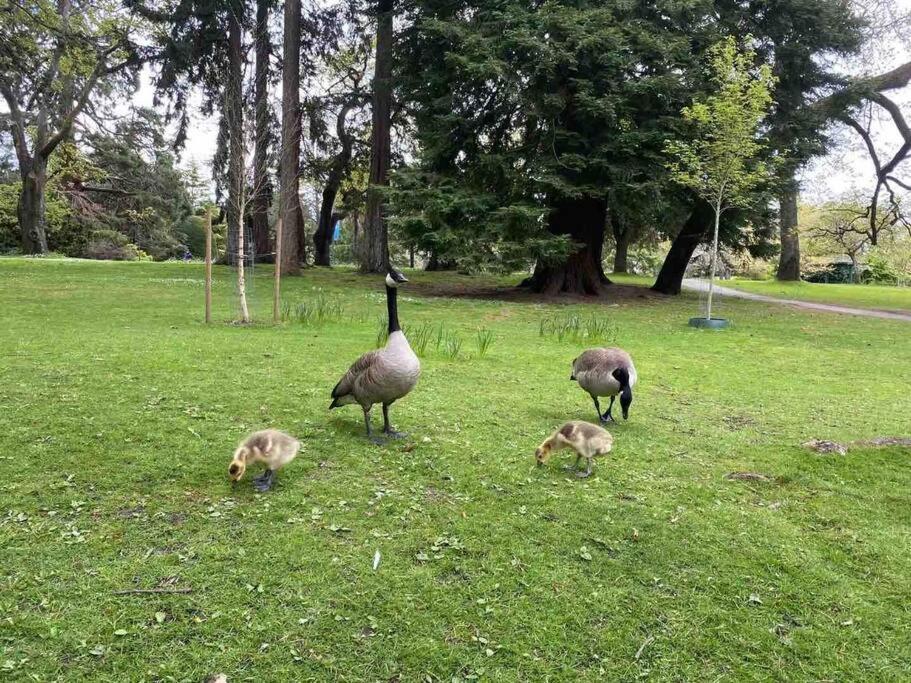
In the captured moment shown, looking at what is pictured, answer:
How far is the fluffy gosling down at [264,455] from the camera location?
4.54 m

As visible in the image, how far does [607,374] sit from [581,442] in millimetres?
1248

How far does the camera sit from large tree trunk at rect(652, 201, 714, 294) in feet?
76.8

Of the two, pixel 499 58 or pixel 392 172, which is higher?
pixel 499 58

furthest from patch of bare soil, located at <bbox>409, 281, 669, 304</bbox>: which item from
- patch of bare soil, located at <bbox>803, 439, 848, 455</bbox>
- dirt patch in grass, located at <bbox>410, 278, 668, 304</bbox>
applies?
patch of bare soil, located at <bbox>803, 439, 848, 455</bbox>

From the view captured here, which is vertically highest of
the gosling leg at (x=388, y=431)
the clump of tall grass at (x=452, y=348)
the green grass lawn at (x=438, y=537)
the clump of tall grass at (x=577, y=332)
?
the clump of tall grass at (x=577, y=332)

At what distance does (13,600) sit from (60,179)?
1906 inches

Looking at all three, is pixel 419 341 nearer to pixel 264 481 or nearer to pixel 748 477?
pixel 264 481

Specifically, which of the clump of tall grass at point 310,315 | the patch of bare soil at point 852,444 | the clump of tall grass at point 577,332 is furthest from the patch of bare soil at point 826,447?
the clump of tall grass at point 310,315

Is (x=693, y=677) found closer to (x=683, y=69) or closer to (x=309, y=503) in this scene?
(x=309, y=503)

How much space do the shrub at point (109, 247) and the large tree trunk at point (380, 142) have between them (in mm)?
26700

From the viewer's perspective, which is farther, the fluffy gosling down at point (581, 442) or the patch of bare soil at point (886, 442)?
the patch of bare soil at point (886, 442)

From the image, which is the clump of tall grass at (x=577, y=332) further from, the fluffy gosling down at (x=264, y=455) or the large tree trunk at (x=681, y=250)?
the large tree trunk at (x=681, y=250)

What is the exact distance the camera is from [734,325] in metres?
16.8

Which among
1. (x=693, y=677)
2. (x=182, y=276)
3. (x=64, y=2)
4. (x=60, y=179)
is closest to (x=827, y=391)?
(x=693, y=677)
